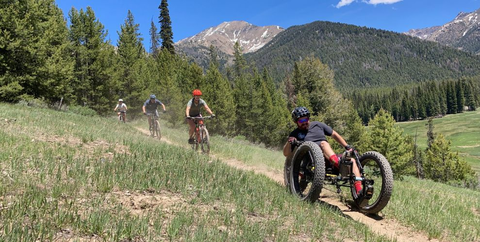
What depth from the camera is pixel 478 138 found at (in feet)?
300

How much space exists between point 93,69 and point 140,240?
33941mm

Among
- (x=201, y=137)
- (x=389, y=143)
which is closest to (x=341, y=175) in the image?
(x=201, y=137)

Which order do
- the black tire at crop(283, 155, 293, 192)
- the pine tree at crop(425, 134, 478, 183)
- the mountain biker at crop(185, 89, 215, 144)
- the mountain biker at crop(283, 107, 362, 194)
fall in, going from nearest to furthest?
the mountain biker at crop(283, 107, 362, 194) → the black tire at crop(283, 155, 293, 192) → the mountain biker at crop(185, 89, 215, 144) → the pine tree at crop(425, 134, 478, 183)

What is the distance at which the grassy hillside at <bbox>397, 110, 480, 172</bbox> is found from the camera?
78556 millimetres

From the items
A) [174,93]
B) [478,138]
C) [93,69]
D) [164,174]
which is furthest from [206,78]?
[478,138]

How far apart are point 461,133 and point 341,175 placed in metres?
125

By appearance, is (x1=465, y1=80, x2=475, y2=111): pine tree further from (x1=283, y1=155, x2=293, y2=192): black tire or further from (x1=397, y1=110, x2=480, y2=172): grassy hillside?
(x1=283, y1=155, x2=293, y2=192): black tire

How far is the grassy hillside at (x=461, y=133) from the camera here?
78.6 metres

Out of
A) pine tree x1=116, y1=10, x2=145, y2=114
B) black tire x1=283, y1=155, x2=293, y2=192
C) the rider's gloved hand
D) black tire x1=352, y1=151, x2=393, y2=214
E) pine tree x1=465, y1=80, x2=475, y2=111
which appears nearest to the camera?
black tire x1=352, y1=151, x2=393, y2=214

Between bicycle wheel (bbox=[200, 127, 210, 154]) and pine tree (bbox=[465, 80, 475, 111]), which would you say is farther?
pine tree (bbox=[465, 80, 475, 111])

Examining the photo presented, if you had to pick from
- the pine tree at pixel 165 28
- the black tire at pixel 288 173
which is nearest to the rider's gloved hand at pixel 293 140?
the black tire at pixel 288 173

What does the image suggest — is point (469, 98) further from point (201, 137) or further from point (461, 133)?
point (201, 137)

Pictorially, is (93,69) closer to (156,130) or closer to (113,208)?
(156,130)

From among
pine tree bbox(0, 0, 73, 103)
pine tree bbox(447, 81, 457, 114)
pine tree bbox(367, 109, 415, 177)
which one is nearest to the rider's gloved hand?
pine tree bbox(0, 0, 73, 103)
